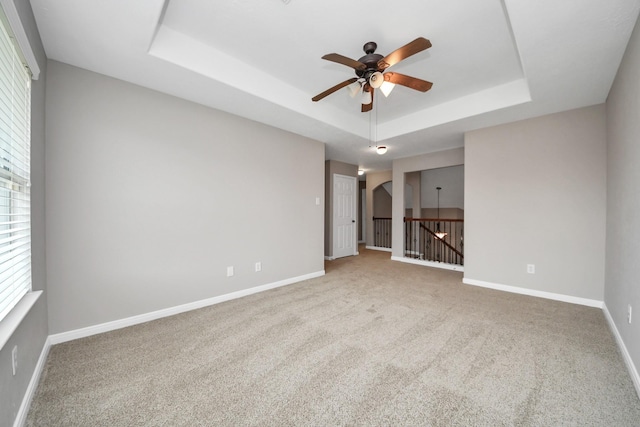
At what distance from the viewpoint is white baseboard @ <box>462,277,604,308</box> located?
312 centimetres

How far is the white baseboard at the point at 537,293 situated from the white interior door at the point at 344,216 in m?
2.95

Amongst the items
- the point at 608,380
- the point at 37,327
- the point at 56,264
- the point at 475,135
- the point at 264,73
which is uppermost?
the point at 264,73

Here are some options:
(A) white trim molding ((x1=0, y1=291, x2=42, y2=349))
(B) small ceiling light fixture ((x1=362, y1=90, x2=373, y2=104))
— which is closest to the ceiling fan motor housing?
(B) small ceiling light fixture ((x1=362, y1=90, x2=373, y2=104))

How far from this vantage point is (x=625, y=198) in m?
2.17

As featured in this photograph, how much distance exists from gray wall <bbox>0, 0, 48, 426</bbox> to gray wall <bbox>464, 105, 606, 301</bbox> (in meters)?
4.98

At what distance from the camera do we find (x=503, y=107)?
3184mm

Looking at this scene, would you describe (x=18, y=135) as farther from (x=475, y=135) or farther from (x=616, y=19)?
(x=475, y=135)

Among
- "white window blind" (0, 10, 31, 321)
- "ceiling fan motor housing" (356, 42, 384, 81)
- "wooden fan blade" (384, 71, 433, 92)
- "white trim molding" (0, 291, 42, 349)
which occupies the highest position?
"ceiling fan motor housing" (356, 42, 384, 81)

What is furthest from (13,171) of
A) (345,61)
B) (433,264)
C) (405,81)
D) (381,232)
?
(381,232)

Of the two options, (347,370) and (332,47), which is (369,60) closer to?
(332,47)

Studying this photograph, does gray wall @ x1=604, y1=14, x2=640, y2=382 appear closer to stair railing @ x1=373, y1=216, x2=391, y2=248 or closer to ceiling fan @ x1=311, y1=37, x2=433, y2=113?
ceiling fan @ x1=311, y1=37, x2=433, y2=113

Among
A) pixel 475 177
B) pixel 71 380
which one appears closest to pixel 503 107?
pixel 475 177

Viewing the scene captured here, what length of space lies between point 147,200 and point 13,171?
3.90 feet

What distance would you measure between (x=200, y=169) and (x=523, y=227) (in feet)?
15.1
